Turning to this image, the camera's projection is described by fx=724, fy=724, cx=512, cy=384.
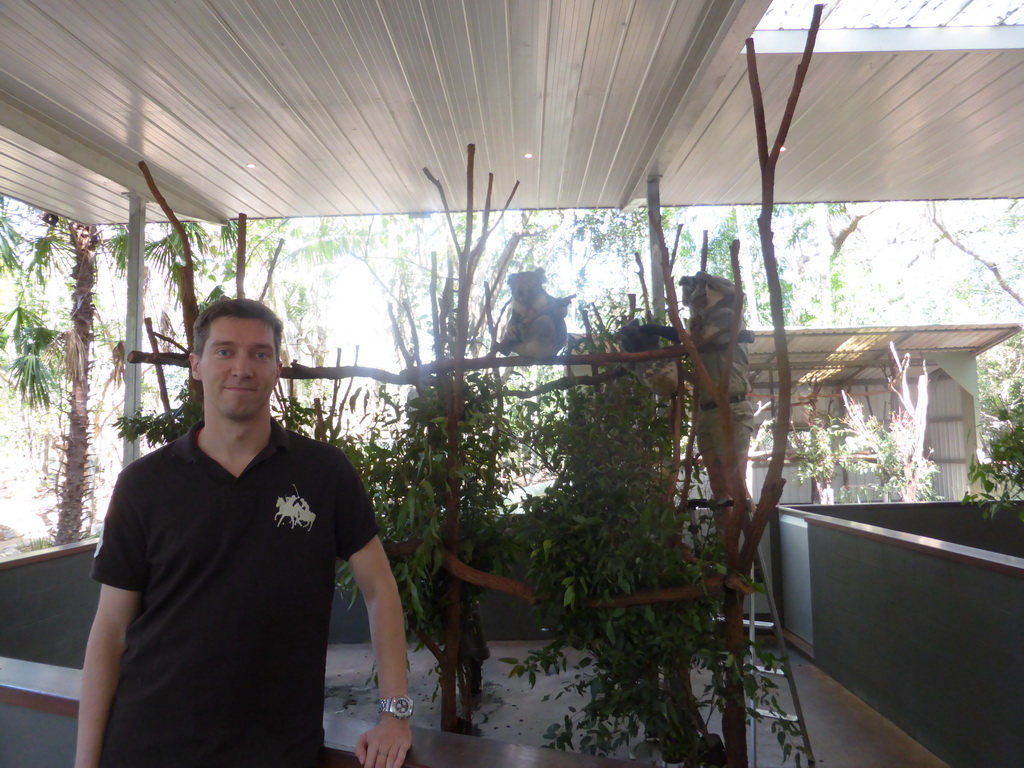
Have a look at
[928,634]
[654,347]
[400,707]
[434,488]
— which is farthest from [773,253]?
[928,634]

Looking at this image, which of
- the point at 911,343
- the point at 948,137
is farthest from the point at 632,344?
the point at 911,343

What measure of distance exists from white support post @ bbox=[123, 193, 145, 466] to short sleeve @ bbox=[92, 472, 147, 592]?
3464mm

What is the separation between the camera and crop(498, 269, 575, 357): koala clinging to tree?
9.63 feet

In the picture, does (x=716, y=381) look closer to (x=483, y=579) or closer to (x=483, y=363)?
(x=483, y=363)

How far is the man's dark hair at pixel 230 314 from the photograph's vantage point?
117 centimetres

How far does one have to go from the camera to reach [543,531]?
6.91 ft

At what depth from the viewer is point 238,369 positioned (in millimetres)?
1128

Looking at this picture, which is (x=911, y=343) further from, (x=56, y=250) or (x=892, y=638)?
(x=56, y=250)

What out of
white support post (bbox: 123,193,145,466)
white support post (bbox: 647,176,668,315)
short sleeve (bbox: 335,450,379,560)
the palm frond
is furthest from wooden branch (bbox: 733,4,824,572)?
the palm frond

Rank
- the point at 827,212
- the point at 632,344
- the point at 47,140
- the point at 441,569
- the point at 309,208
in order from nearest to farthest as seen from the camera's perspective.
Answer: the point at 441,569
the point at 632,344
the point at 47,140
the point at 309,208
the point at 827,212

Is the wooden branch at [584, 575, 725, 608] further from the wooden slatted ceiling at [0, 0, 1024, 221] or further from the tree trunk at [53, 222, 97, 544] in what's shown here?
the tree trunk at [53, 222, 97, 544]

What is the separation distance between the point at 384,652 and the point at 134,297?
4.00 metres

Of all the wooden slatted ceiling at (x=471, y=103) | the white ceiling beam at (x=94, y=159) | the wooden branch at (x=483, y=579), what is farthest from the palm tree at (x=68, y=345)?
the wooden branch at (x=483, y=579)

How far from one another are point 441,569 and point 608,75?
2.29 m
